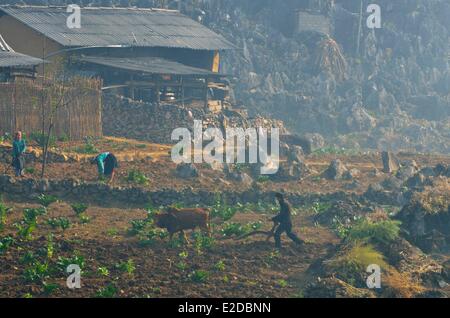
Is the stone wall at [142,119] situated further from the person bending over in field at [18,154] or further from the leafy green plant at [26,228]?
the leafy green plant at [26,228]

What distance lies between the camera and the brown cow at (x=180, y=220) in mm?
24359

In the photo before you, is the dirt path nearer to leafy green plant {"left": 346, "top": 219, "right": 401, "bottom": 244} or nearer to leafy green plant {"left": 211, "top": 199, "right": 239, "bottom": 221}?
leafy green plant {"left": 346, "top": 219, "right": 401, "bottom": 244}

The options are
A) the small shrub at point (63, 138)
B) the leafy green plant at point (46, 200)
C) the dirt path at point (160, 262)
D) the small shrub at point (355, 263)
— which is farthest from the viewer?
the small shrub at point (63, 138)

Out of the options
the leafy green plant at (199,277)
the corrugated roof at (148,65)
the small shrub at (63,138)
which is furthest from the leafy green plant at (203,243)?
the corrugated roof at (148,65)

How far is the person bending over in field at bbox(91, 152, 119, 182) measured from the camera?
3094 cm

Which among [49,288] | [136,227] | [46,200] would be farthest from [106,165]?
[49,288]

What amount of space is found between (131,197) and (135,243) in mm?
5348

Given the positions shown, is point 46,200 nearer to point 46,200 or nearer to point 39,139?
point 46,200

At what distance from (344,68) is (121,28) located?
18.3 metres

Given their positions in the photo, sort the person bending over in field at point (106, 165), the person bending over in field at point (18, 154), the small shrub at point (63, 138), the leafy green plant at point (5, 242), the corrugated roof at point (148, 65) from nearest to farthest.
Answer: the leafy green plant at point (5, 242) → the person bending over in field at point (18, 154) → the person bending over in field at point (106, 165) → the small shrub at point (63, 138) → the corrugated roof at point (148, 65)

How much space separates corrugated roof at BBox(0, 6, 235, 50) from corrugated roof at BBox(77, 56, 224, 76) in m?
0.77

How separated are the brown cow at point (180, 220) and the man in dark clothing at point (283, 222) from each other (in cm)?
196

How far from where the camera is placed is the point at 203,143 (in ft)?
128

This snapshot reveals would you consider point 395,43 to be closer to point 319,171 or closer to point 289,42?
point 289,42
